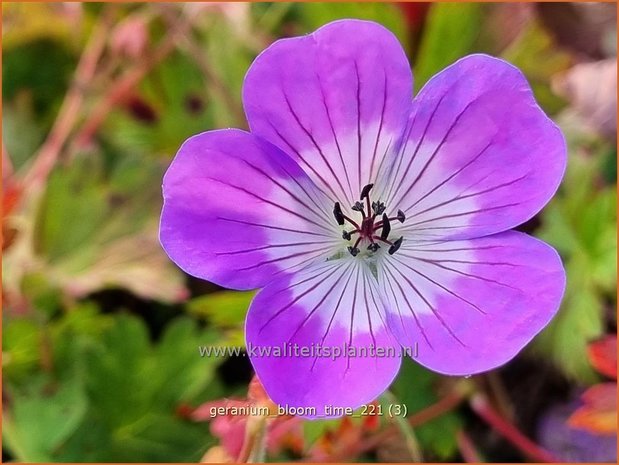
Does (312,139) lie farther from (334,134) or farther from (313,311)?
(313,311)

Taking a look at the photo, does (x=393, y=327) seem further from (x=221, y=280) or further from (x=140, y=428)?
(x=140, y=428)

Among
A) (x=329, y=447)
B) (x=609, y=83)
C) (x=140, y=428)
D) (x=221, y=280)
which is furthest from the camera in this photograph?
(x=609, y=83)

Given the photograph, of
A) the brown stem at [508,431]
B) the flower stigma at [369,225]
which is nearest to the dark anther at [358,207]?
the flower stigma at [369,225]

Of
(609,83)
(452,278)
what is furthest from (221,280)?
(609,83)

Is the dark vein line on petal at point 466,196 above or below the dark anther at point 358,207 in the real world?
below

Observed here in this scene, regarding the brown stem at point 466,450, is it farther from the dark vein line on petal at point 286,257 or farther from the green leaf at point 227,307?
the dark vein line on petal at point 286,257

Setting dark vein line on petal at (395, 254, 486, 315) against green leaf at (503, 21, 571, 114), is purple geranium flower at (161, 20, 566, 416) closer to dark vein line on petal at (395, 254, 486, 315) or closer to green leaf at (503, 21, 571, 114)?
dark vein line on petal at (395, 254, 486, 315)
